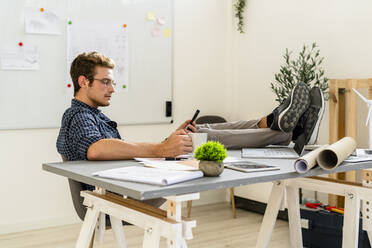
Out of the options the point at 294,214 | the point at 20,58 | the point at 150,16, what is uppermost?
the point at 150,16

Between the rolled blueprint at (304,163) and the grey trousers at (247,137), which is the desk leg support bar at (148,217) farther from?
the grey trousers at (247,137)

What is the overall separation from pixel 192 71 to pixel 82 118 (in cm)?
243

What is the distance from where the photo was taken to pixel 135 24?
403cm

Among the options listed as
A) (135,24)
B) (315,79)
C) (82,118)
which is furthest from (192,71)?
(82,118)

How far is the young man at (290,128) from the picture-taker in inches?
90.4

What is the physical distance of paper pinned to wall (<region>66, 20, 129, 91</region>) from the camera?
12.2 ft

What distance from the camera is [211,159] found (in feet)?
5.19

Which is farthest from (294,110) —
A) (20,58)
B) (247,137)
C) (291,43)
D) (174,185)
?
(20,58)

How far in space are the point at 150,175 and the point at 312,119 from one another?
1059mm

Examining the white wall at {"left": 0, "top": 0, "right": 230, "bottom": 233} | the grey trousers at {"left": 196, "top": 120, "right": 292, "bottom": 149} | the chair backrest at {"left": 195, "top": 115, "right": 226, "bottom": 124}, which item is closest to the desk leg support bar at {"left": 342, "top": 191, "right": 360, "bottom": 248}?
the grey trousers at {"left": 196, "top": 120, "right": 292, "bottom": 149}

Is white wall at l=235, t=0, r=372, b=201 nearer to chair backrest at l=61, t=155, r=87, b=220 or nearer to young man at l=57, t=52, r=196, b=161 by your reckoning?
young man at l=57, t=52, r=196, b=161

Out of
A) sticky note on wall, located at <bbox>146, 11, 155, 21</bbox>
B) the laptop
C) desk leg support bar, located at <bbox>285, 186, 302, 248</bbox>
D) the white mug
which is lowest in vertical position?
desk leg support bar, located at <bbox>285, 186, 302, 248</bbox>

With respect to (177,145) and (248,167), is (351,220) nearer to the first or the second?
(248,167)

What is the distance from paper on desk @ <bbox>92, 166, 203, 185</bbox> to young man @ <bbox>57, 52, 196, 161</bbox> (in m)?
0.29
